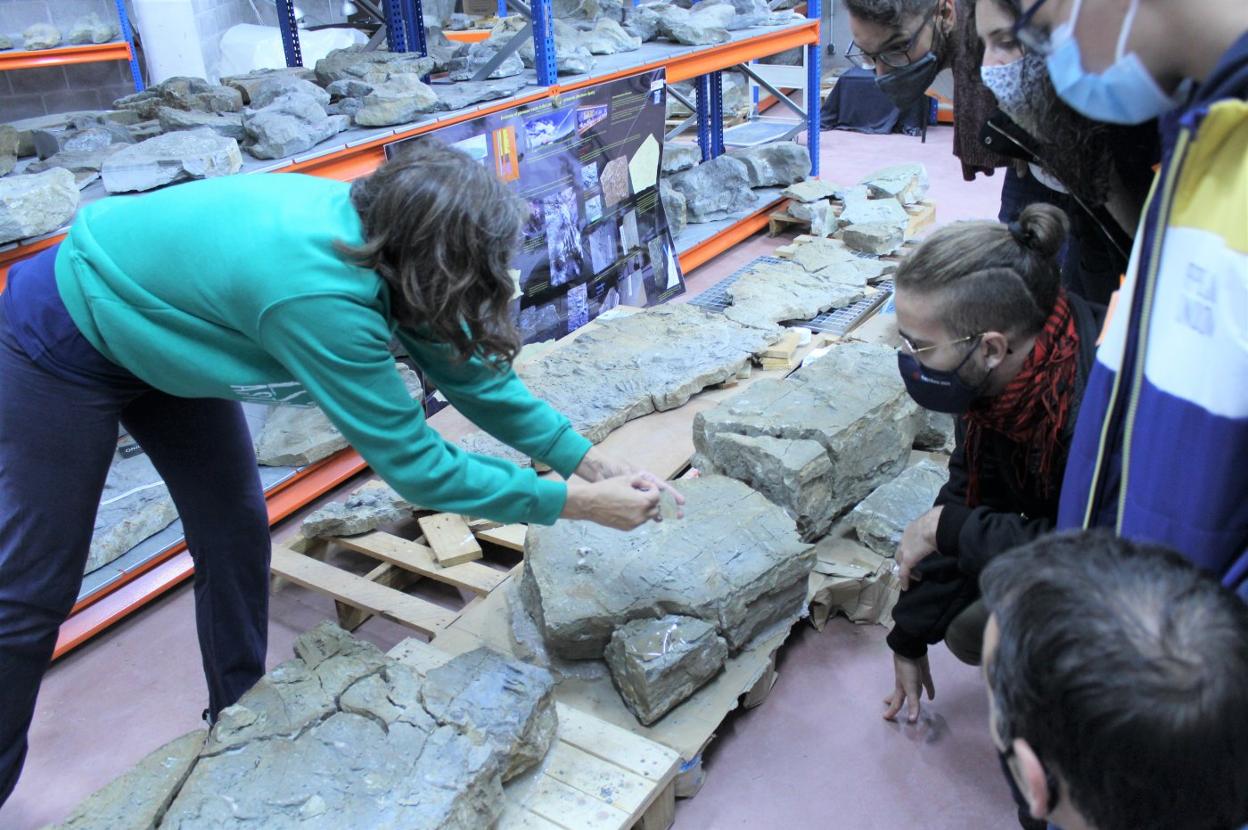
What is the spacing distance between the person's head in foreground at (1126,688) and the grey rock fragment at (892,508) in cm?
192

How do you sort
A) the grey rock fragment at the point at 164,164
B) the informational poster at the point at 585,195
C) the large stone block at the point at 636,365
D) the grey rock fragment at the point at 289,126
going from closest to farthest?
the grey rock fragment at the point at 164,164 < the grey rock fragment at the point at 289,126 < the large stone block at the point at 636,365 < the informational poster at the point at 585,195

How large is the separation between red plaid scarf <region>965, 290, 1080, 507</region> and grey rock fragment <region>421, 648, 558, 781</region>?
1.13 m

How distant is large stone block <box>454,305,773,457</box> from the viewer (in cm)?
381

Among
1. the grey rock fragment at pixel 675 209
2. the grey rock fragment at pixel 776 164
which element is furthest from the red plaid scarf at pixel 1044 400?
the grey rock fragment at pixel 776 164

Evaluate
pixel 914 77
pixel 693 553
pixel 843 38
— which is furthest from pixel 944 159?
pixel 693 553

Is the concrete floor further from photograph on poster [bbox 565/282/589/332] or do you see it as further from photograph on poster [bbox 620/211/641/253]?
photograph on poster [bbox 620/211/641/253]

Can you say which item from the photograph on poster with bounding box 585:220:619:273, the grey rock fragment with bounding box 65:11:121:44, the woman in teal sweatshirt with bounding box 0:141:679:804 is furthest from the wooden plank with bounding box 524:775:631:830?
the grey rock fragment with bounding box 65:11:121:44

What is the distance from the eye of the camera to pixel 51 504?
1992 millimetres

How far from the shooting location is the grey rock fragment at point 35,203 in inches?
101

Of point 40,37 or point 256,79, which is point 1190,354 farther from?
point 40,37

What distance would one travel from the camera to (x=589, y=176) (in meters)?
4.98

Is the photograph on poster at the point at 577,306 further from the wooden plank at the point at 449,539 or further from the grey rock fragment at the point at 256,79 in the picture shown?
the wooden plank at the point at 449,539

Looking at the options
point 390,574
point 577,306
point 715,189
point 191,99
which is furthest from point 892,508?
point 715,189

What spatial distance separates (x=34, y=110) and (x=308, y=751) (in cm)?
764
